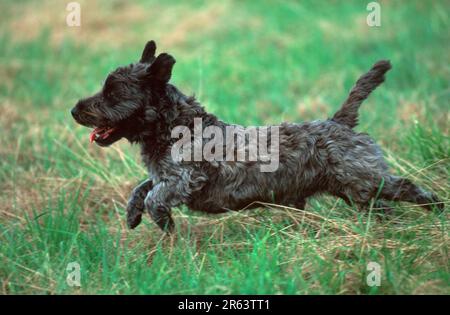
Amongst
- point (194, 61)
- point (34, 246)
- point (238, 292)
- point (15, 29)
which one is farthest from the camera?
point (15, 29)

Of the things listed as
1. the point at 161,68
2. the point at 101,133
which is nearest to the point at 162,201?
the point at 101,133

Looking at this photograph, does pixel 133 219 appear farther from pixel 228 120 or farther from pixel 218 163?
pixel 228 120

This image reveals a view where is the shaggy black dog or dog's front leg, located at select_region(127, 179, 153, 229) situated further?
dog's front leg, located at select_region(127, 179, 153, 229)

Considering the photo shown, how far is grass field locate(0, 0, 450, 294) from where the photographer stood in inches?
173

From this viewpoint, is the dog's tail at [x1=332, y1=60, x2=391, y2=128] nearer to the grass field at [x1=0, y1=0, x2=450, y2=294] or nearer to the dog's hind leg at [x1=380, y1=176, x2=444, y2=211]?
the dog's hind leg at [x1=380, y1=176, x2=444, y2=211]

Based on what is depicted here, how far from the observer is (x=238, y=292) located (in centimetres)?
407

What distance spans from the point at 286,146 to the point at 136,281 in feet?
5.17

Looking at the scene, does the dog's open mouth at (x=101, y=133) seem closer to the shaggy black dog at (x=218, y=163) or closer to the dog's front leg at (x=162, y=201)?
the shaggy black dog at (x=218, y=163)

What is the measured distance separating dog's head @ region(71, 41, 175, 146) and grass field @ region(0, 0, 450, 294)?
2.53 feet

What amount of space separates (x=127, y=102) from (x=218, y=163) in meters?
0.82

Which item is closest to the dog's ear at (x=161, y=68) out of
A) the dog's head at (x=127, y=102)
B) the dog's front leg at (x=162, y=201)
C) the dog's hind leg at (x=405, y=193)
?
the dog's head at (x=127, y=102)

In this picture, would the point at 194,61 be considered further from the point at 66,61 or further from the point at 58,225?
the point at 58,225

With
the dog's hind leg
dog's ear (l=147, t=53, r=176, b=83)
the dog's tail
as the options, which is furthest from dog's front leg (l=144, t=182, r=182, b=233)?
the dog's hind leg
